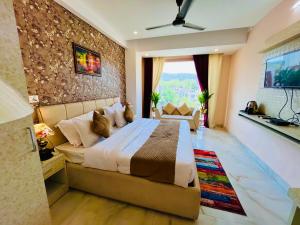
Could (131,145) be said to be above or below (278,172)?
above

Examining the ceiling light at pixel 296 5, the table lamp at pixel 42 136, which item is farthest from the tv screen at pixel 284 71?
the table lamp at pixel 42 136

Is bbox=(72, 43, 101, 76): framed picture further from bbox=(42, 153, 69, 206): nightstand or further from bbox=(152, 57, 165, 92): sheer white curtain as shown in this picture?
bbox=(152, 57, 165, 92): sheer white curtain

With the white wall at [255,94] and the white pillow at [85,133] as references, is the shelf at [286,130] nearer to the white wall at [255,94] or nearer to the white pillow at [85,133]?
the white wall at [255,94]

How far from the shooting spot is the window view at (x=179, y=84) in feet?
16.8

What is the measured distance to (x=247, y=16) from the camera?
283 centimetres

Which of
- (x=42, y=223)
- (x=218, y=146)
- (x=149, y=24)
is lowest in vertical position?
(x=218, y=146)

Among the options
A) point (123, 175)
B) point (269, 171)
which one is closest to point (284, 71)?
point (269, 171)

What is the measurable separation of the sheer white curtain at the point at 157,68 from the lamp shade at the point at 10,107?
5056 millimetres

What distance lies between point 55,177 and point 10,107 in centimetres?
205

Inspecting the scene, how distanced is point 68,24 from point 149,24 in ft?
5.49

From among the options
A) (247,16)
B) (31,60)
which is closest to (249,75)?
(247,16)

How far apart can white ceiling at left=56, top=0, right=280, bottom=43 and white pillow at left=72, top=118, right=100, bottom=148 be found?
1840mm

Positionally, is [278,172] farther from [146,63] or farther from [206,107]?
[146,63]

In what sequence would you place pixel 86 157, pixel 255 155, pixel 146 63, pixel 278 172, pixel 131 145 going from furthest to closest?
pixel 146 63 → pixel 255 155 → pixel 278 172 → pixel 131 145 → pixel 86 157
